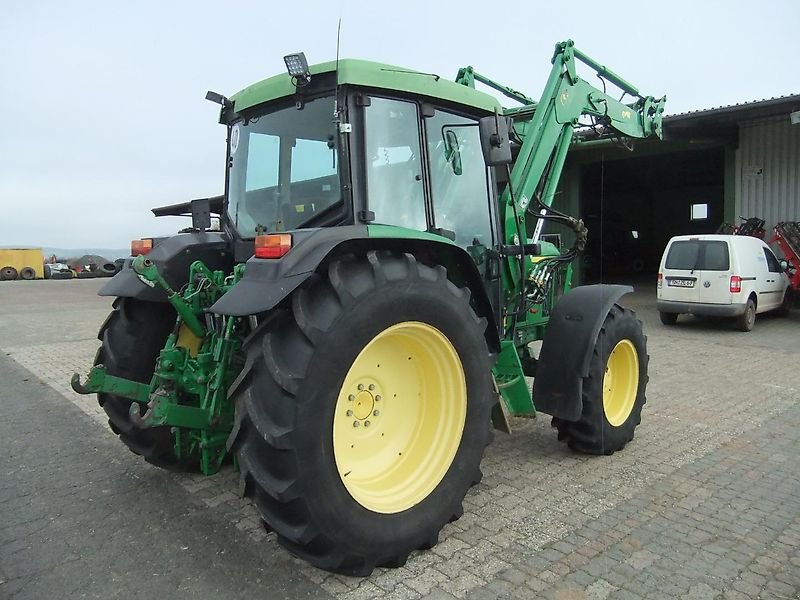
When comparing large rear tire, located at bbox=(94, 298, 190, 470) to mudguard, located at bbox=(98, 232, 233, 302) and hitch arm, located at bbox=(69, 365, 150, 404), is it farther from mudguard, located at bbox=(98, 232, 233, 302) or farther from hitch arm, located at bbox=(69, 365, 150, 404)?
hitch arm, located at bbox=(69, 365, 150, 404)

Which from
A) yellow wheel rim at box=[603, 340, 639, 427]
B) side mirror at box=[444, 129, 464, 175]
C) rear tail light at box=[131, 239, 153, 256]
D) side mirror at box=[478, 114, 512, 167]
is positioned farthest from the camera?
yellow wheel rim at box=[603, 340, 639, 427]

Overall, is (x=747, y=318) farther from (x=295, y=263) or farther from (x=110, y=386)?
(x=110, y=386)

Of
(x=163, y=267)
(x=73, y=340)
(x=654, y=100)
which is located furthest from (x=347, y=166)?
(x=73, y=340)

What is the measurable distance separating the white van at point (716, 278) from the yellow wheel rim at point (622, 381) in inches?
302

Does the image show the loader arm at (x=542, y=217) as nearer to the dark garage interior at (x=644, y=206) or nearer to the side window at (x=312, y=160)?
the side window at (x=312, y=160)

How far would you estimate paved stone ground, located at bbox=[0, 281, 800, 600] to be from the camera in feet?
9.68

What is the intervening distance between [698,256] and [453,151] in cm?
947

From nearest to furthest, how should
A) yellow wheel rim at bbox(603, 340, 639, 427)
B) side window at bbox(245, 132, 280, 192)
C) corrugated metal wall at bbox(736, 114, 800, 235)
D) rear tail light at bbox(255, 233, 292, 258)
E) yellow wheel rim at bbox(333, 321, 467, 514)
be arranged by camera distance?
Answer: rear tail light at bbox(255, 233, 292, 258)
yellow wheel rim at bbox(333, 321, 467, 514)
side window at bbox(245, 132, 280, 192)
yellow wheel rim at bbox(603, 340, 639, 427)
corrugated metal wall at bbox(736, 114, 800, 235)

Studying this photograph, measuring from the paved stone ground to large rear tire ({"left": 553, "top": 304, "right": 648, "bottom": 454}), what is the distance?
0.61 feet

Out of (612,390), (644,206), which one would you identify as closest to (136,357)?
(612,390)

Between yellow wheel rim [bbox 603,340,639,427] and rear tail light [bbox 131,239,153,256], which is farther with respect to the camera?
yellow wheel rim [bbox 603,340,639,427]

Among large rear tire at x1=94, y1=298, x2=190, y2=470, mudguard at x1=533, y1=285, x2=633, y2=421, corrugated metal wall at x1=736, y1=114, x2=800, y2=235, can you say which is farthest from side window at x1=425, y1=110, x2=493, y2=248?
corrugated metal wall at x1=736, y1=114, x2=800, y2=235

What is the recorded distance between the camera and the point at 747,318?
464 inches

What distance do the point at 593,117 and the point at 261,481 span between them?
4.78 meters
